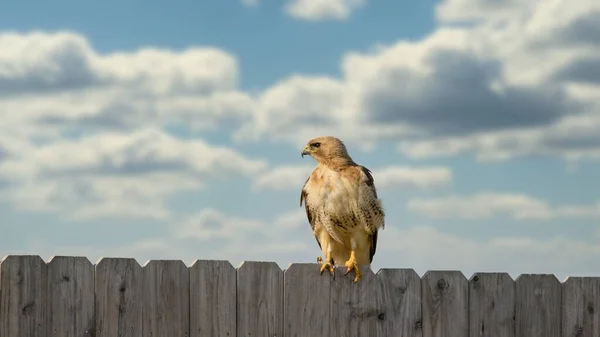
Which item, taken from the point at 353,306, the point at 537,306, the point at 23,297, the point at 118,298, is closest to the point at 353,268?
the point at 353,306

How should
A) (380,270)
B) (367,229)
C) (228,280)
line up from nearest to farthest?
(228,280), (380,270), (367,229)

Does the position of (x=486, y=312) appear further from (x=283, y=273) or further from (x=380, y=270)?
(x=283, y=273)

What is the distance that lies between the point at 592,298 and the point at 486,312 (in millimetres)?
1058

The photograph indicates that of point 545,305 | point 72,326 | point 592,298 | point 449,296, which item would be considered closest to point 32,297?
point 72,326

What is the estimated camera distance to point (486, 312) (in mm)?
6137

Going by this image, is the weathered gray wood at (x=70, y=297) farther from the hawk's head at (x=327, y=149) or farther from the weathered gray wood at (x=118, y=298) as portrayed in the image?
the hawk's head at (x=327, y=149)

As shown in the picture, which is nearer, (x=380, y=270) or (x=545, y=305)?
(x=380, y=270)

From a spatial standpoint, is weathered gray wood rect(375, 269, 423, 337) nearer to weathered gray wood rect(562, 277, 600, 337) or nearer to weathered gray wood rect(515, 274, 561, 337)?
weathered gray wood rect(515, 274, 561, 337)

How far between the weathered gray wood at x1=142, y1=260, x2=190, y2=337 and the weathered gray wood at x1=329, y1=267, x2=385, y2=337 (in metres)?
1.02

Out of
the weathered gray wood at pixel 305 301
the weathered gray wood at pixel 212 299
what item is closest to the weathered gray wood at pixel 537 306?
the weathered gray wood at pixel 305 301

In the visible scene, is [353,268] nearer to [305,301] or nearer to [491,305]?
[305,301]

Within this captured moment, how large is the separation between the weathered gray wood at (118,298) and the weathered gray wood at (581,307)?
325cm

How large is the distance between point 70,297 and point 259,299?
1.18 m

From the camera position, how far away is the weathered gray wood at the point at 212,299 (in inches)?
211
